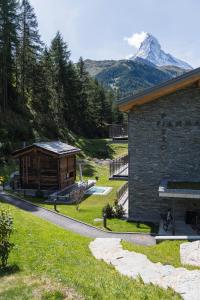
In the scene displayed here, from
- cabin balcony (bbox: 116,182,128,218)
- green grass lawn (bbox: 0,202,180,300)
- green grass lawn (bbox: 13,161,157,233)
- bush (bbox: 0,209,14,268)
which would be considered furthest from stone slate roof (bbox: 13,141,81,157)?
bush (bbox: 0,209,14,268)

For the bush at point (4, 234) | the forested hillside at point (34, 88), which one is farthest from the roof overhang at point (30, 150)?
the bush at point (4, 234)

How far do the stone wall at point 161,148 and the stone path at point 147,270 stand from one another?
665 centimetres

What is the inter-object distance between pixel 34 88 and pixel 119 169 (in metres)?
39.4

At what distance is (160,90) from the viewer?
70.9ft

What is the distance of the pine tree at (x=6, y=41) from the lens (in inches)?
2041

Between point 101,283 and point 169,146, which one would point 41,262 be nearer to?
point 101,283

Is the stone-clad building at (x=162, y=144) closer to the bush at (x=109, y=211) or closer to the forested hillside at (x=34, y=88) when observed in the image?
the bush at (x=109, y=211)

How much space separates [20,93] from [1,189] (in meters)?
29.5

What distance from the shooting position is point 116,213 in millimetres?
23828

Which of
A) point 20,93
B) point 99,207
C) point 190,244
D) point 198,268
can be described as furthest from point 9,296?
point 20,93

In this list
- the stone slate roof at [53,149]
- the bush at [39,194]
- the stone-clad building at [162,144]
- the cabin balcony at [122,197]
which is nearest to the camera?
the stone-clad building at [162,144]

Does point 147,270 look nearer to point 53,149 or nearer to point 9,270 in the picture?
point 9,270

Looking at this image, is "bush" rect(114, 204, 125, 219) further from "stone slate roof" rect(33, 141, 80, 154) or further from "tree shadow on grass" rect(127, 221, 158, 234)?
"stone slate roof" rect(33, 141, 80, 154)

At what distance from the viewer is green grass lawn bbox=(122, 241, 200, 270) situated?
1441 centimetres
